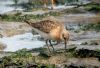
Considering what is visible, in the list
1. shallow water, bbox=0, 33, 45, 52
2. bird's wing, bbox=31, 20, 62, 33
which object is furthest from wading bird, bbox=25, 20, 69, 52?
shallow water, bbox=0, 33, 45, 52

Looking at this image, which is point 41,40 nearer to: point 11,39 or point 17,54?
point 11,39

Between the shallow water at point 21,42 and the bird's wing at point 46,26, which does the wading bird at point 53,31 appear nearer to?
the bird's wing at point 46,26

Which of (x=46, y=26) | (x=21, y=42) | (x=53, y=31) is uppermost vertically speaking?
(x=46, y=26)

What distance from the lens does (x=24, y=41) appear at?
15547 millimetres

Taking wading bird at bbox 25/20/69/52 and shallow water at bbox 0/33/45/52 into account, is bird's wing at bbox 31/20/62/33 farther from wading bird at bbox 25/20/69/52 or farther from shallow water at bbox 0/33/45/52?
shallow water at bbox 0/33/45/52

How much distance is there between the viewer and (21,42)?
15.3 metres

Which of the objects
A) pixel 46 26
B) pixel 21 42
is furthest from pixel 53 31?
pixel 21 42

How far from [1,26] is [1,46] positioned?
480 cm

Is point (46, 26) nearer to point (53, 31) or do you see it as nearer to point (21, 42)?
point (53, 31)

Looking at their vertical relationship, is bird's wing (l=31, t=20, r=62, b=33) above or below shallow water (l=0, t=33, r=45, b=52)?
above

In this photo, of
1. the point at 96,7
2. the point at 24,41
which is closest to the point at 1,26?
the point at 24,41

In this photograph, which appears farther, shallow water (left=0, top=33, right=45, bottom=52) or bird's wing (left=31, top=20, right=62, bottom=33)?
shallow water (left=0, top=33, right=45, bottom=52)

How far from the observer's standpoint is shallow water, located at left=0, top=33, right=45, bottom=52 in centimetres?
1414

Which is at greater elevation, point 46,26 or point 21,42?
point 46,26
